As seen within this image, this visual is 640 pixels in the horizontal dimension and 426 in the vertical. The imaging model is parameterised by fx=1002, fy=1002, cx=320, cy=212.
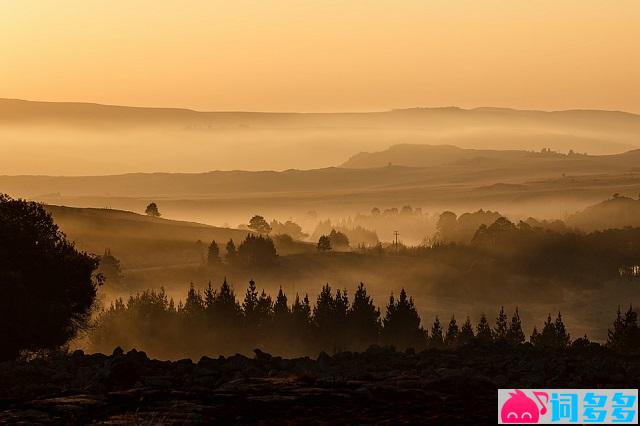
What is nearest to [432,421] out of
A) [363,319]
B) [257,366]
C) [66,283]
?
[257,366]

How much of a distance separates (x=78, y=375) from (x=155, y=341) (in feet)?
494

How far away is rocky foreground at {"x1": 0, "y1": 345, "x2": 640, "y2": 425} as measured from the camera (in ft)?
106

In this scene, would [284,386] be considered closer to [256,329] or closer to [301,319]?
[256,329]

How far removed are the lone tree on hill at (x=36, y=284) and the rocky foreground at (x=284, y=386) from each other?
2057cm

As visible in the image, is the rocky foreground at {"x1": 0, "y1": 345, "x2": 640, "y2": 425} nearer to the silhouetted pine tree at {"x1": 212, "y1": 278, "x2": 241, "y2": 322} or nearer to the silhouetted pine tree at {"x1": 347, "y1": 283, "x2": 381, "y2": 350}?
the silhouetted pine tree at {"x1": 347, "y1": 283, "x2": 381, "y2": 350}

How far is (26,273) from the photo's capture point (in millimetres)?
70875

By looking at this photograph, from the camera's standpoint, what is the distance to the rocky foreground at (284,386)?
32.3 meters

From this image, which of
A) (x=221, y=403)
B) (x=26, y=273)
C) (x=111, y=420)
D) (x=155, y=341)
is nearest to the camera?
(x=111, y=420)

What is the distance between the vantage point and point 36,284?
7119 cm

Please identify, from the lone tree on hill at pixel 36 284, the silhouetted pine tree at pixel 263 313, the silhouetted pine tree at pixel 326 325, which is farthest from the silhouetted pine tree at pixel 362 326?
the lone tree on hill at pixel 36 284

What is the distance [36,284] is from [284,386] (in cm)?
3930

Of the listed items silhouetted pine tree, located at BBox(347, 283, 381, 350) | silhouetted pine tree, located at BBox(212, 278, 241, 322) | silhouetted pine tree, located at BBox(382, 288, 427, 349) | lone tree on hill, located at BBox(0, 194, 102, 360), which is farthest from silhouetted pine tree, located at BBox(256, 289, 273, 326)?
lone tree on hill, located at BBox(0, 194, 102, 360)

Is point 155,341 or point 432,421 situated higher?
point 432,421

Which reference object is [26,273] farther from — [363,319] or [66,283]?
[363,319]
